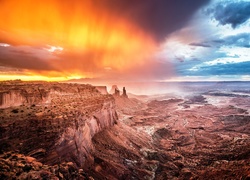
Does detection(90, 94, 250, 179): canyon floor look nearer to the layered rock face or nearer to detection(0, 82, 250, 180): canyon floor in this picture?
detection(0, 82, 250, 180): canyon floor

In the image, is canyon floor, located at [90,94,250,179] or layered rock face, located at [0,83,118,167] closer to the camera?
layered rock face, located at [0,83,118,167]

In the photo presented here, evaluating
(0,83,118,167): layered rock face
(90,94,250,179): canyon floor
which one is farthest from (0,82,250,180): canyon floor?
(0,83,118,167): layered rock face

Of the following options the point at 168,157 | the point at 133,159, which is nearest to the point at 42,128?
the point at 133,159

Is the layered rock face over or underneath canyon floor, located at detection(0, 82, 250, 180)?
over

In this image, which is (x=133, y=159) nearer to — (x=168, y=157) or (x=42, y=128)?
(x=168, y=157)

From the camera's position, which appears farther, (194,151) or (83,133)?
(194,151)

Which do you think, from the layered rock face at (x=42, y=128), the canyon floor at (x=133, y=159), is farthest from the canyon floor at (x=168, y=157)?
the layered rock face at (x=42, y=128)

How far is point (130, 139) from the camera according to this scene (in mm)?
54781

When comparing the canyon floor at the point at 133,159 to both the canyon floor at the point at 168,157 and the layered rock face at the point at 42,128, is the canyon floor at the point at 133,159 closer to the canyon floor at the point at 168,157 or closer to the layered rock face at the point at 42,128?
the canyon floor at the point at 168,157

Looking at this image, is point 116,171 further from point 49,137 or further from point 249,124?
point 249,124

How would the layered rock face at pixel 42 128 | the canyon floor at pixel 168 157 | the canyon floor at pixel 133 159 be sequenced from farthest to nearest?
1. the canyon floor at pixel 168 157
2. the layered rock face at pixel 42 128
3. the canyon floor at pixel 133 159

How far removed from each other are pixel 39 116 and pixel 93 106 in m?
19.5

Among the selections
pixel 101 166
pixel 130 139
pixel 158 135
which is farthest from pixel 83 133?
pixel 158 135

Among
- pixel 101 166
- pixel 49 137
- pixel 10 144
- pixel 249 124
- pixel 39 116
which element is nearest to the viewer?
pixel 10 144
